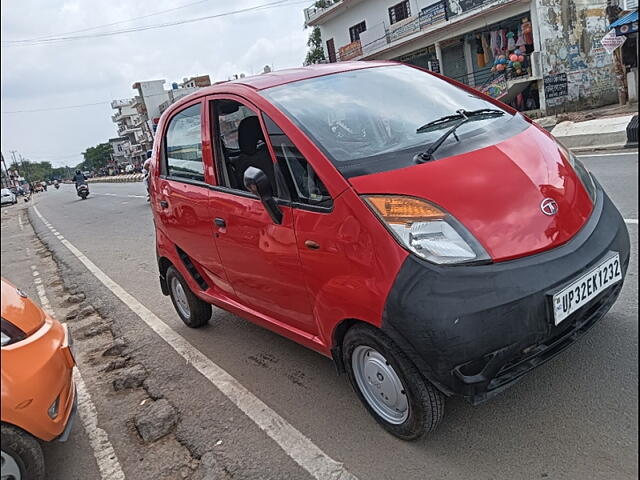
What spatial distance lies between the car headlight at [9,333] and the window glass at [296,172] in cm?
→ 135

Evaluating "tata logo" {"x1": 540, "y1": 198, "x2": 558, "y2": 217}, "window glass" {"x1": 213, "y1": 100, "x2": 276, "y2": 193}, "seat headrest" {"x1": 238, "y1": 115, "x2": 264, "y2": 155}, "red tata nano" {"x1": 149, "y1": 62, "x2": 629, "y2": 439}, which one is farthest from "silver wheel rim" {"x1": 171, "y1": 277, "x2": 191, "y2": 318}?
"tata logo" {"x1": 540, "y1": 198, "x2": 558, "y2": 217}

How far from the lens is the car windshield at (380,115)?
2580 millimetres

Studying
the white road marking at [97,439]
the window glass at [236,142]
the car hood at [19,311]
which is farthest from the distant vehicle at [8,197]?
the white road marking at [97,439]

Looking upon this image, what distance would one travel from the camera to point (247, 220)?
3.00 meters

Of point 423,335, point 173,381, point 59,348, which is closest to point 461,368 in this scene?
point 423,335

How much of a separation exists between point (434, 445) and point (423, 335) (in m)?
0.69

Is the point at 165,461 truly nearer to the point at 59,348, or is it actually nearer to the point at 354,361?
the point at 59,348

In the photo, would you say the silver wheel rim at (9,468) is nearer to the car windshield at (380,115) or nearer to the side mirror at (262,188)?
the side mirror at (262,188)

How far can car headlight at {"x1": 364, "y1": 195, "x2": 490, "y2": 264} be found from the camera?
6.99ft

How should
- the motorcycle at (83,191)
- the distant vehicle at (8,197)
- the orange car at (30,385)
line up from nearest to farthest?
the distant vehicle at (8,197)
the orange car at (30,385)
the motorcycle at (83,191)

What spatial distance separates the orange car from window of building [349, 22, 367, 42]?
28.7 m

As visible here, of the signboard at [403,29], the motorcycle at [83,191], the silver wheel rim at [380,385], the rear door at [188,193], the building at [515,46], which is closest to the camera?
the silver wheel rim at [380,385]

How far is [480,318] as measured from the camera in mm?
2029

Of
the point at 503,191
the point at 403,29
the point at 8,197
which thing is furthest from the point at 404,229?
Result: the point at 403,29
